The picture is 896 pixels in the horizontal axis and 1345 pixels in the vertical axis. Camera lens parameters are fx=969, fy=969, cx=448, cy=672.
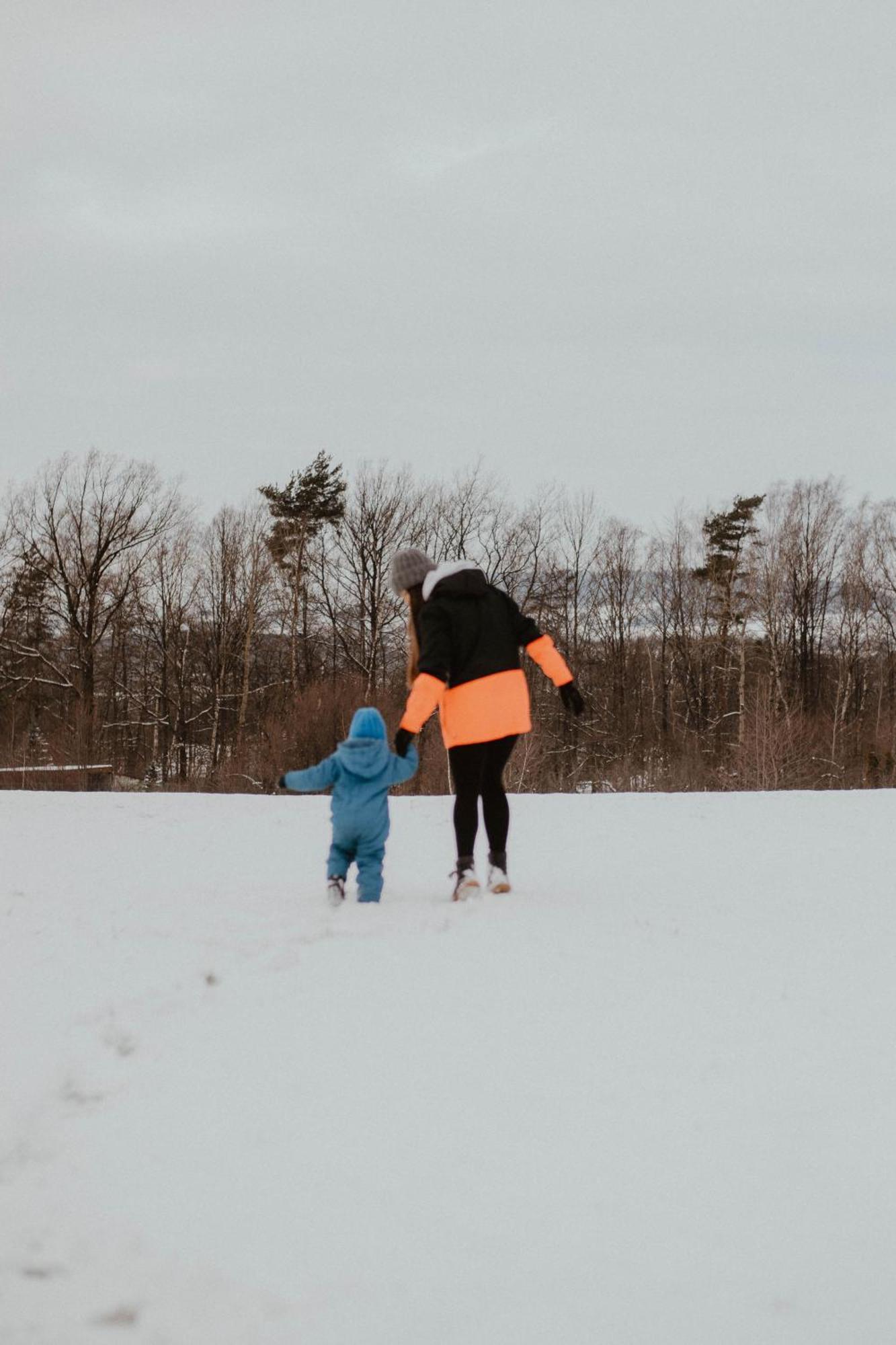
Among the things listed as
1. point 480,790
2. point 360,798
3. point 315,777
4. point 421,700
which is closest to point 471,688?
point 421,700

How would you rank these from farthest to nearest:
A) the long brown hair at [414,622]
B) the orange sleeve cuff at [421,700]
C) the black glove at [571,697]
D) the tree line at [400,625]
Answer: the tree line at [400,625] < the black glove at [571,697] < the long brown hair at [414,622] < the orange sleeve cuff at [421,700]

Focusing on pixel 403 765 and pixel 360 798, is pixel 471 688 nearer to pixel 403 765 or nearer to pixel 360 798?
pixel 403 765

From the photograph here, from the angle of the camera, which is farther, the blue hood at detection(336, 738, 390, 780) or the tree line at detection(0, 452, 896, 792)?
the tree line at detection(0, 452, 896, 792)

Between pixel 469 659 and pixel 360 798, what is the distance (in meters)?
0.97

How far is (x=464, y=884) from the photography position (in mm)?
5121

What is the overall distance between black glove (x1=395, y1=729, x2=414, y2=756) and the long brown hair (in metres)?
0.35

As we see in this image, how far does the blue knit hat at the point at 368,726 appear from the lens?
5.48m

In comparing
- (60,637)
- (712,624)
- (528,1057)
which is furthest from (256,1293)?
(712,624)

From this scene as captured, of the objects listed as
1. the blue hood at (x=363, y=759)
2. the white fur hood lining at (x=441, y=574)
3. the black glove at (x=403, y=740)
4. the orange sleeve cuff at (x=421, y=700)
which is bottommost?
the blue hood at (x=363, y=759)

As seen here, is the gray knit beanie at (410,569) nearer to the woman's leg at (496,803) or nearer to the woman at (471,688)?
the woman at (471,688)

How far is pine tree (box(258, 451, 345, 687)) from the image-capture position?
137ft

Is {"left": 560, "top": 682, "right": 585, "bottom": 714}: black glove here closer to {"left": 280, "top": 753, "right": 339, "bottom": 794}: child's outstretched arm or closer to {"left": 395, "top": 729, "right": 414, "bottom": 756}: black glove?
{"left": 395, "top": 729, "right": 414, "bottom": 756}: black glove

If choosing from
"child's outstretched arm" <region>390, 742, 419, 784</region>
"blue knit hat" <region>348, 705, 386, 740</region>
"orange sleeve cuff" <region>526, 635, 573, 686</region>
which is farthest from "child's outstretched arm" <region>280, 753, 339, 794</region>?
"orange sleeve cuff" <region>526, 635, 573, 686</region>

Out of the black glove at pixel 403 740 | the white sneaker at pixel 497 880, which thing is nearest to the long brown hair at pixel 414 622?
the black glove at pixel 403 740
